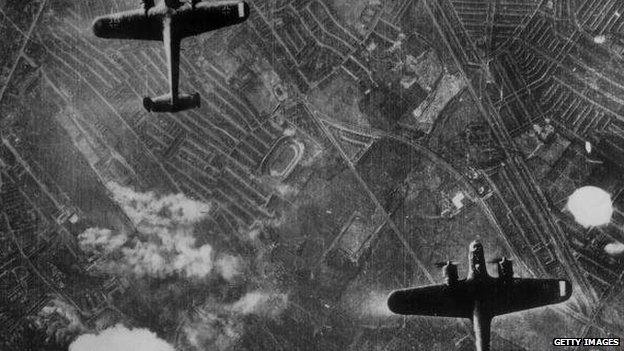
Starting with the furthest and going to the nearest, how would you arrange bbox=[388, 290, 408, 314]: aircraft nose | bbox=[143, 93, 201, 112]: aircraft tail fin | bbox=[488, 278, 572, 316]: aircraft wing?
bbox=[143, 93, 201, 112]: aircraft tail fin → bbox=[388, 290, 408, 314]: aircraft nose → bbox=[488, 278, 572, 316]: aircraft wing

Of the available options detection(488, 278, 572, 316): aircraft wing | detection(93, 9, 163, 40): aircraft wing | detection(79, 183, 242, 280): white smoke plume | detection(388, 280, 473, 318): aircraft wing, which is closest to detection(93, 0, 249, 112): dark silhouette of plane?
detection(93, 9, 163, 40): aircraft wing

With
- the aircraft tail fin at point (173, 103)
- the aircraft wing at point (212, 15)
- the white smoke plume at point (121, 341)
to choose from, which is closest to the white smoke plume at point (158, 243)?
the white smoke plume at point (121, 341)

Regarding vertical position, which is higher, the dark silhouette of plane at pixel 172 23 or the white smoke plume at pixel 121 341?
the dark silhouette of plane at pixel 172 23

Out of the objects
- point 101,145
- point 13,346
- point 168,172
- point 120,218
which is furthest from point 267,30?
point 13,346

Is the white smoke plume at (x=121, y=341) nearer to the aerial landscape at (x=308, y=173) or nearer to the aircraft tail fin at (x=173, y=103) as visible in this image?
the aerial landscape at (x=308, y=173)

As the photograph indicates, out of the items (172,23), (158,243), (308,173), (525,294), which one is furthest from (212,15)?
(525,294)

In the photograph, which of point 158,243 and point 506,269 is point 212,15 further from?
point 506,269

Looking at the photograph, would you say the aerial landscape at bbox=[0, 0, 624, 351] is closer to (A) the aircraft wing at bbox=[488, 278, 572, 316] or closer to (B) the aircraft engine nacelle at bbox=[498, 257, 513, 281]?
(A) the aircraft wing at bbox=[488, 278, 572, 316]
